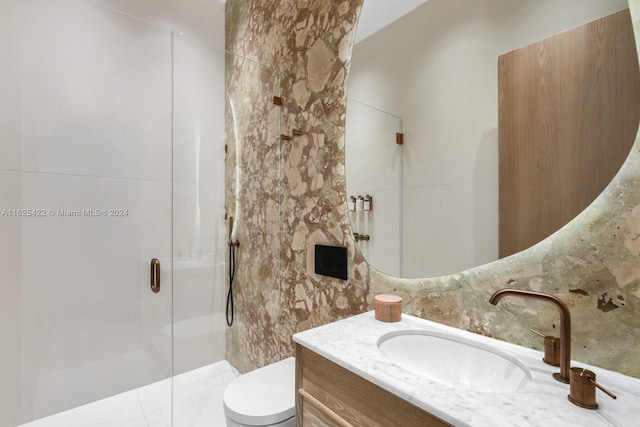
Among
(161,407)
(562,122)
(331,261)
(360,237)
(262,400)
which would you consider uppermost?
(562,122)

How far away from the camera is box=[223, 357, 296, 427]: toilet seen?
1.29m

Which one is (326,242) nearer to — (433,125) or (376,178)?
(376,178)

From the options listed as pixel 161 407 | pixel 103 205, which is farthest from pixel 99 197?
pixel 161 407

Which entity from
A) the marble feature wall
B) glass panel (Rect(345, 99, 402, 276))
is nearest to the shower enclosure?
the marble feature wall

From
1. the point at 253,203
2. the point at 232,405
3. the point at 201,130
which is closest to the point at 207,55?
the point at 201,130

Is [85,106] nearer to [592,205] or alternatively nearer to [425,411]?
[425,411]

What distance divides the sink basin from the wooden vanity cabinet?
0.18 m

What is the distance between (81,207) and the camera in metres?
1.93

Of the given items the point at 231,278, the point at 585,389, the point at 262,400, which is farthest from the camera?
the point at 231,278

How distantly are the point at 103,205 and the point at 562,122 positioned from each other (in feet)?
7.79

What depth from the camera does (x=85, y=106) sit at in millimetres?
1950

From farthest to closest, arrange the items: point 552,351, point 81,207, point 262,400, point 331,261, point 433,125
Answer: point 81,207, point 331,261, point 262,400, point 433,125, point 552,351

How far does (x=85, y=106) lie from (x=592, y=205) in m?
2.56

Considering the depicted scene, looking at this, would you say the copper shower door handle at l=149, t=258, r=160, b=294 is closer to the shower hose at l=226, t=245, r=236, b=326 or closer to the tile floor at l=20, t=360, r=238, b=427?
the shower hose at l=226, t=245, r=236, b=326
